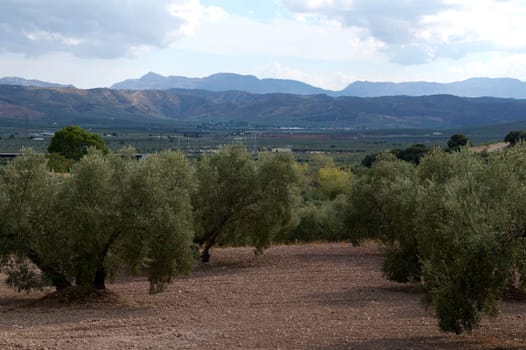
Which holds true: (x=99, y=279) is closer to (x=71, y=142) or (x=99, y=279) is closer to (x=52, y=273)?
(x=52, y=273)

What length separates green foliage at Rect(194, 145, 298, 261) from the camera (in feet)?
114

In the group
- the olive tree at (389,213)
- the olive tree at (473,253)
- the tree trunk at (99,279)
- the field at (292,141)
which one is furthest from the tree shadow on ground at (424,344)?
the field at (292,141)

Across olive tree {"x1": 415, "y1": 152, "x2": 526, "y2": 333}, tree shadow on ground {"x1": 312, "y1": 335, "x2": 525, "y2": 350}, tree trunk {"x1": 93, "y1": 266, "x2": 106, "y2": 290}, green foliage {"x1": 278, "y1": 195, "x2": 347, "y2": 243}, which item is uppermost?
olive tree {"x1": 415, "y1": 152, "x2": 526, "y2": 333}

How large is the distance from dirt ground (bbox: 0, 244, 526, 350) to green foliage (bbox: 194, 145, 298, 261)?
3.87 m

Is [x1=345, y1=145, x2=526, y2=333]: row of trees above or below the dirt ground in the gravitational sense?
above

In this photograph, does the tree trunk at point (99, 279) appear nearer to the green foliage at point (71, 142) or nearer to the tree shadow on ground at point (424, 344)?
the tree shadow on ground at point (424, 344)

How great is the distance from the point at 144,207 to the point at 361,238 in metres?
21.1

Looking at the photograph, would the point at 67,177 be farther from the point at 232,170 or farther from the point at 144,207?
the point at 232,170

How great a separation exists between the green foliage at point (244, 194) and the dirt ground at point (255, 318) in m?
3.87

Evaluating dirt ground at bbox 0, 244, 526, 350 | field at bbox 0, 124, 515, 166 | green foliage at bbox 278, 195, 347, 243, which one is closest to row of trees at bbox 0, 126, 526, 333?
dirt ground at bbox 0, 244, 526, 350

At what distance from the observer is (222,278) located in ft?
97.9

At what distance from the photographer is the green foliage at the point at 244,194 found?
34625 millimetres

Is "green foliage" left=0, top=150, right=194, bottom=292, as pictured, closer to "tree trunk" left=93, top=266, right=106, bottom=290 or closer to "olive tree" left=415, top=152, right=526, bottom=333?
"tree trunk" left=93, top=266, right=106, bottom=290

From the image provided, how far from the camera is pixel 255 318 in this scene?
66.5ft
